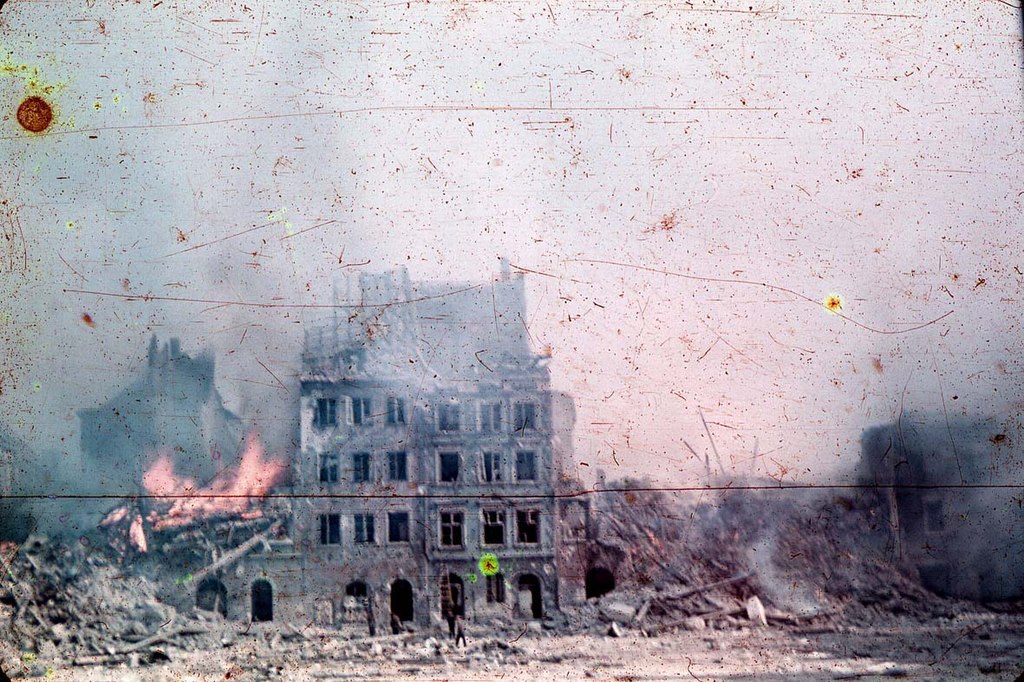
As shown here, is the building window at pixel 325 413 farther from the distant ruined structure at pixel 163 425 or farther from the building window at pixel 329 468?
the distant ruined structure at pixel 163 425

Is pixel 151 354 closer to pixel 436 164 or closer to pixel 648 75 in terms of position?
pixel 436 164

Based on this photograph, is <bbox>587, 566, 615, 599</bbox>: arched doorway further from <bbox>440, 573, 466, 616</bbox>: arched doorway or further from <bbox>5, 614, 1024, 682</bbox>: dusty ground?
<bbox>440, 573, 466, 616</bbox>: arched doorway

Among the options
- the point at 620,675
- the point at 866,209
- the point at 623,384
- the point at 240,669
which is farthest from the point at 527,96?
the point at 240,669

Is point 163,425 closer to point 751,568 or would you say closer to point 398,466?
point 398,466

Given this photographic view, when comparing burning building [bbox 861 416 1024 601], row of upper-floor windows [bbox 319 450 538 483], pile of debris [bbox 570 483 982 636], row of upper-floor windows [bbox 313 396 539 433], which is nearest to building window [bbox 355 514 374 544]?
row of upper-floor windows [bbox 319 450 538 483]

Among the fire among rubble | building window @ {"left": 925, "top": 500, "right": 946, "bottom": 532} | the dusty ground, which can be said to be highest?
the fire among rubble

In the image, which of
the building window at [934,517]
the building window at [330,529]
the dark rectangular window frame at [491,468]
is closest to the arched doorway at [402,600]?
the building window at [330,529]
